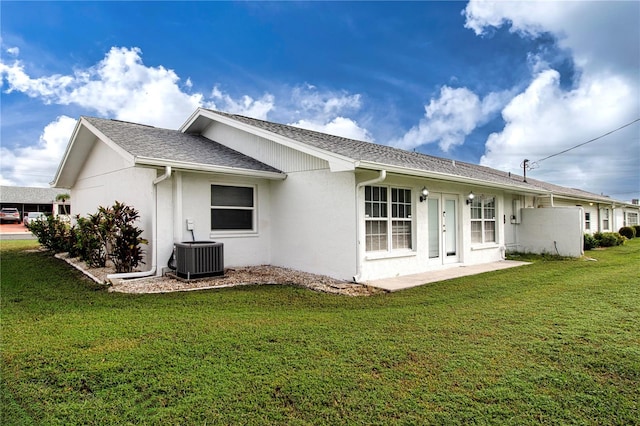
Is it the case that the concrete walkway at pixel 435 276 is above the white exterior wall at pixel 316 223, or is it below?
below

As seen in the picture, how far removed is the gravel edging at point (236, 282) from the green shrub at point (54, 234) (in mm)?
4160

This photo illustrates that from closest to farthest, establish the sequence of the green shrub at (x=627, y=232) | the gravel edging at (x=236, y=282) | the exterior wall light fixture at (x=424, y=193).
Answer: the gravel edging at (x=236, y=282) < the exterior wall light fixture at (x=424, y=193) < the green shrub at (x=627, y=232)

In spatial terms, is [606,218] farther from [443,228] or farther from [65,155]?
[65,155]

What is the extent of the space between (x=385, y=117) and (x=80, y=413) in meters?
15.9

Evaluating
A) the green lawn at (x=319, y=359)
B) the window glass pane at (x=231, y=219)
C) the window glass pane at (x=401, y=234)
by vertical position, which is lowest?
the green lawn at (x=319, y=359)

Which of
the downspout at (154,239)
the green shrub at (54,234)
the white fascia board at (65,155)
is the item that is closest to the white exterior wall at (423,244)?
the downspout at (154,239)

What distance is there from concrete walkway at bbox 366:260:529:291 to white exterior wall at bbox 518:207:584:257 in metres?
3.17

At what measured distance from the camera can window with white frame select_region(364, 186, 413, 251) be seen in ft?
26.3

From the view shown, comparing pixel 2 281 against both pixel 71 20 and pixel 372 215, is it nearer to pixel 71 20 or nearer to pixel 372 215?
pixel 71 20

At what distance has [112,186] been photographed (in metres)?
10.5

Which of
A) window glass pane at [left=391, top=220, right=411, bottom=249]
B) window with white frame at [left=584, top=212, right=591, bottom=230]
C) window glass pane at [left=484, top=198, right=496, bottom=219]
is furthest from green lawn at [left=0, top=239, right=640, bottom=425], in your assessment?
window with white frame at [left=584, top=212, right=591, bottom=230]

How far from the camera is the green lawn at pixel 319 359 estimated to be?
268 cm

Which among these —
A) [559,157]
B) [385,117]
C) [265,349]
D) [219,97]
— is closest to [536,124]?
[385,117]

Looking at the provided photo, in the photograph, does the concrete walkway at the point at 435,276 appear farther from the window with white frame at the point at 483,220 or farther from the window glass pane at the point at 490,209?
the window glass pane at the point at 490,209
